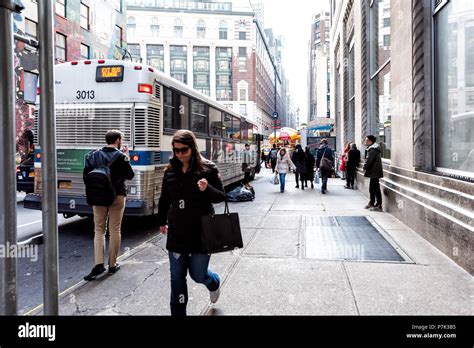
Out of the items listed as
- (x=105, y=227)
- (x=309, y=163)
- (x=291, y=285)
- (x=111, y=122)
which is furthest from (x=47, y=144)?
(x=309, y=163)

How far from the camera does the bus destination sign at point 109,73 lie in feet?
24.8

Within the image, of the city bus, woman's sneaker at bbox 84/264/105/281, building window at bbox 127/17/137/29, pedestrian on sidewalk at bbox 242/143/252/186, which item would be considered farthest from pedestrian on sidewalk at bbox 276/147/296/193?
building window at bbox 127/17/137/29

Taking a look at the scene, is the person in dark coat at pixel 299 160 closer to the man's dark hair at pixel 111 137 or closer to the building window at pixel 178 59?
the man's dark hair at pixel 111 137

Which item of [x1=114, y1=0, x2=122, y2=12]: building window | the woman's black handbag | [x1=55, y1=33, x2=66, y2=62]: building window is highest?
[x1=114, y1=0, x2=122, y2=12]: building window

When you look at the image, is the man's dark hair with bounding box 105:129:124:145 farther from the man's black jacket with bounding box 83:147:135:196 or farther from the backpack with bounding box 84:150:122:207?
the backpack with bounding box 84:150:122:207

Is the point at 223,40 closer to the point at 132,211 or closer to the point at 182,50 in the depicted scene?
the point at 182,50

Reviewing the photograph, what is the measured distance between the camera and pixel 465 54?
6.27 m

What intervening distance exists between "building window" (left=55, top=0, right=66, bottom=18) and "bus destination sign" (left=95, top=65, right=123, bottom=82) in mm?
21459

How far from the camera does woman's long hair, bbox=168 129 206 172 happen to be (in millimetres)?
3402

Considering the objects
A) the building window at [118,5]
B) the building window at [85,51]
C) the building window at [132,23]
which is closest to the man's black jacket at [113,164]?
the building window at [85,51]

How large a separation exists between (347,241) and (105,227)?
3.98 meters
